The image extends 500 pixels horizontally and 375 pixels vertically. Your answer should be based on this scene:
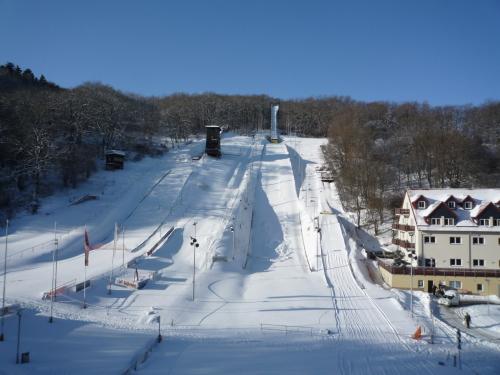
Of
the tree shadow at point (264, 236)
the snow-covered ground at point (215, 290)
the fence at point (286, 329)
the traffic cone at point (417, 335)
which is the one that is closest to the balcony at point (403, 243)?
the snow-covered ground at point (215, 290)

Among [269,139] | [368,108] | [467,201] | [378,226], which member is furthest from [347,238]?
[368,108]

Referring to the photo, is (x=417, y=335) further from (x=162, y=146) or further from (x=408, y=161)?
(x=162, y=146)

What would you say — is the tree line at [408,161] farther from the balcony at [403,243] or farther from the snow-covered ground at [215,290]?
the snow-covered ground at [215,290]

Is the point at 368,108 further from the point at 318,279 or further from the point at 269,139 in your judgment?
the point at 318,279

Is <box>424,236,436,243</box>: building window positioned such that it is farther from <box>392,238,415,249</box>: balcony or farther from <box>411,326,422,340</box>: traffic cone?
<box>411,326,422,340</box>: traffic cone

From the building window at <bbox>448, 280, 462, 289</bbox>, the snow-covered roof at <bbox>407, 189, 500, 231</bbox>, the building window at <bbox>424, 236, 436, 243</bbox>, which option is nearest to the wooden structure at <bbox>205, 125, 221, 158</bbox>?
the snow-covered roof at <bbox>407, 189, 500, 231</bbox>
